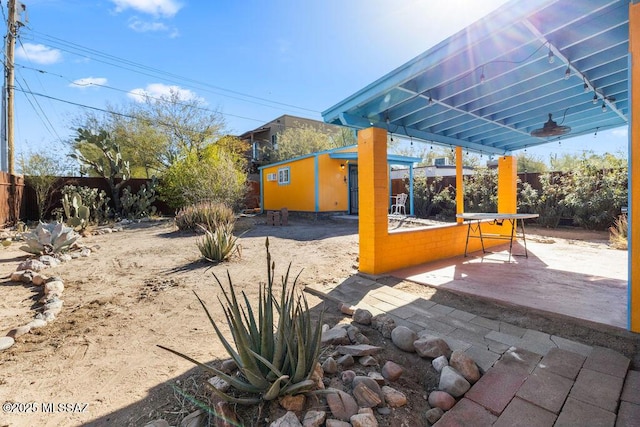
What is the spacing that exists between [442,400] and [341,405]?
545 mm

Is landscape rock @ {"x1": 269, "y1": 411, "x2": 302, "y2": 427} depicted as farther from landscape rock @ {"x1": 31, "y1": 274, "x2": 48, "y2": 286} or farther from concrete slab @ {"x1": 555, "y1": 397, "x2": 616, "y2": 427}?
landscape rock @ {"x1": 31, "y1": 274, "x2": 48, "y2": 286}

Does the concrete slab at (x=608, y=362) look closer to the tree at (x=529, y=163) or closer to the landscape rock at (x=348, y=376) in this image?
the landscape rock at (x=348, y=376)

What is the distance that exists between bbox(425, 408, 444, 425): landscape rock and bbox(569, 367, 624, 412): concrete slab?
2.31 feet

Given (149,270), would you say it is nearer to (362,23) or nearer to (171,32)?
(362,23)

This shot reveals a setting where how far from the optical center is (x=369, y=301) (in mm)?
2930

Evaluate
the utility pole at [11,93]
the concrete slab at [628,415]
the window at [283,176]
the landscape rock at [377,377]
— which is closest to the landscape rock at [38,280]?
the landscape rock at [377,377]

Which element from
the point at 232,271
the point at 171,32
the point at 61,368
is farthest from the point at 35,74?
the point at 61,368

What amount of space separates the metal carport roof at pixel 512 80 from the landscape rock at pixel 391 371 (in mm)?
2728

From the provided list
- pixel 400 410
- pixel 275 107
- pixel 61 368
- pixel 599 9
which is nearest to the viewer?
pixel 400 410

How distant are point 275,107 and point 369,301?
20.5 metres

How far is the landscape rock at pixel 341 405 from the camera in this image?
1368 millimetres

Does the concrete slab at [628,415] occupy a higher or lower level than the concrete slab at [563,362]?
lower

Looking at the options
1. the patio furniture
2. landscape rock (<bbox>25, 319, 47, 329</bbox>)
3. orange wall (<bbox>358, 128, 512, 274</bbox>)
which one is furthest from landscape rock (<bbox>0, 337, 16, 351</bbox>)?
the patio furniture

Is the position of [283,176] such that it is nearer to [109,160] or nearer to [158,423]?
[109,160]
